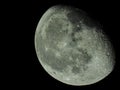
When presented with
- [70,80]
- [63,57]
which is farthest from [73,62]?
[70,80]

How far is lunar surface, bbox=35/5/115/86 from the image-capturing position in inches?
196

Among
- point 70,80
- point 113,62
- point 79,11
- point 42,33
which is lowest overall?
point 70,80

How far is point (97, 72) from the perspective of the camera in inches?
205

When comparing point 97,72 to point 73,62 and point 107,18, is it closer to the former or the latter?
point 73,62

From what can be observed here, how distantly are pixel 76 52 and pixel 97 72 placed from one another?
50cm

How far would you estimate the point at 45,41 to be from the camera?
532 cm

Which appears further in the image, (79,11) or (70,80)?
(70,80)

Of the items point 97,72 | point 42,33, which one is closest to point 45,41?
point 42,33

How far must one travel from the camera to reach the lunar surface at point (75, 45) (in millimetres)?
4988

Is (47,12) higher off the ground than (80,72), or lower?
higher

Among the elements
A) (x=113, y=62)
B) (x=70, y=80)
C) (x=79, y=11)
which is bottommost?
(x=70, y=80)

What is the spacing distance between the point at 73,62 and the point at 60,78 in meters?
0.63

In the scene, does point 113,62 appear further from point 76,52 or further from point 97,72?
point 76,52

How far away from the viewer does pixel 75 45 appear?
197 inches
